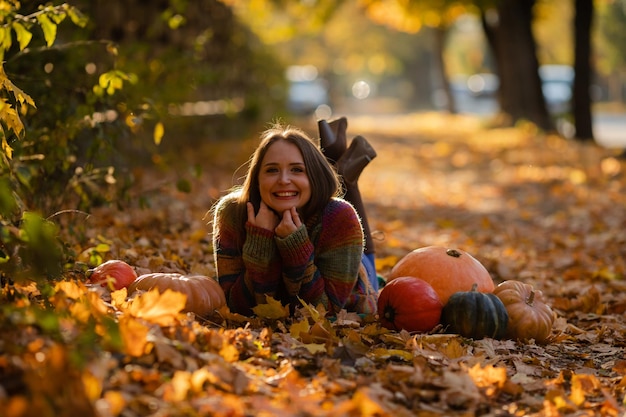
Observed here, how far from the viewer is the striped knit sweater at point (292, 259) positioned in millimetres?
4324

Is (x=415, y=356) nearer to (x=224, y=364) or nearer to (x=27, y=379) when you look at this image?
(x=224, y=364)

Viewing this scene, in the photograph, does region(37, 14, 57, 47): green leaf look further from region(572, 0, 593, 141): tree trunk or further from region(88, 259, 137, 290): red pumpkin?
A: region(572, 0, 593, 141): tree trunk

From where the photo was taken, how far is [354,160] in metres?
5.64

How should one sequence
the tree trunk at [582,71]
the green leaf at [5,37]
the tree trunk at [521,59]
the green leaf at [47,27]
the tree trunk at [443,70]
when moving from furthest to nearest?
1. the tree trunk at [443,70]
2. the tree trunk at [521,59]
3. the tree trunk at [582,71]
4. the green leaf at [47,27]
5. the green leaf at [5,37]

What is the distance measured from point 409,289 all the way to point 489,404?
4.32 feet

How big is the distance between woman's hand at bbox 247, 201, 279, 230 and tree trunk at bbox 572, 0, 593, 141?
46.4 ft

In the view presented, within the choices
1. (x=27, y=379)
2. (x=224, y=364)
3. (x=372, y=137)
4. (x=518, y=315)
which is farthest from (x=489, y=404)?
(x=372, y=137)

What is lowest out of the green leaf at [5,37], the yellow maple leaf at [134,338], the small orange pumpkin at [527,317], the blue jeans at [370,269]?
the small orange pumpkin at [527,317]

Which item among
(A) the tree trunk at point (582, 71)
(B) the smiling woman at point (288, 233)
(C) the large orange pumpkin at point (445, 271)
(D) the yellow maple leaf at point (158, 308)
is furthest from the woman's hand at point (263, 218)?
(A) the tree trunk at point (582, 71)

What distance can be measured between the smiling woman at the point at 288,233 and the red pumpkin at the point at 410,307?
251 millimetres

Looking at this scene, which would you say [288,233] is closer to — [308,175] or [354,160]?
[308,175]

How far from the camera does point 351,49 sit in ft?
219

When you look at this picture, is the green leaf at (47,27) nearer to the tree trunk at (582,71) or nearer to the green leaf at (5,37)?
the green leaf at (5,37)

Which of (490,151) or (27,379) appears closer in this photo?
(27,379)
